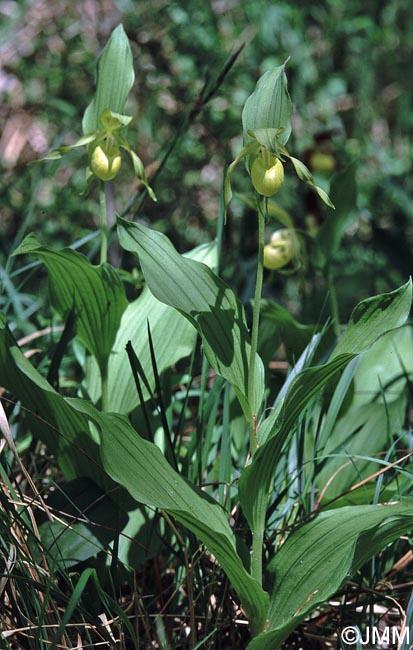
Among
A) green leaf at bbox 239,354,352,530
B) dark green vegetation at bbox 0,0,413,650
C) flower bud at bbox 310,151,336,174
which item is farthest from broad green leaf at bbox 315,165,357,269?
flower bud at bbox 310,151,336,174

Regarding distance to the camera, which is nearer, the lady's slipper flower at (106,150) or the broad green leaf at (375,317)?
the broad green leaf at (375,317)

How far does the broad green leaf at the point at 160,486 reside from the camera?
2.43 feet

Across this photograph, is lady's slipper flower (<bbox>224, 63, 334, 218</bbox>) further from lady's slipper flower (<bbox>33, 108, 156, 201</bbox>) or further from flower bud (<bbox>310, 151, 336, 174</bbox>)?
Result: flower bud (<bbox>310, 151, 336, 174</bbox>)

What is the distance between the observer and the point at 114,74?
3.16 ft

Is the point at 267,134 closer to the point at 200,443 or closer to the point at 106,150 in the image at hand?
the point at 106,150

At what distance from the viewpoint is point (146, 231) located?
819 millimetres

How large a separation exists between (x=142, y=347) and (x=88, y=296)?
0.15 meters

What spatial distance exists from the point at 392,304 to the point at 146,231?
0.93 ft

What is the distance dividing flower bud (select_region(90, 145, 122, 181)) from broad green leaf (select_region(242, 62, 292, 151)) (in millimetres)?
256

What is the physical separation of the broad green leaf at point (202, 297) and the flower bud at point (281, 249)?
23.8 inches

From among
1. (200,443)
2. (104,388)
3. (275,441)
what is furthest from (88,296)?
(275,441)

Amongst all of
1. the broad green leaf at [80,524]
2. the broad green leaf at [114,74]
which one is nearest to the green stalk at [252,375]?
the broad green leaf at [80,524]

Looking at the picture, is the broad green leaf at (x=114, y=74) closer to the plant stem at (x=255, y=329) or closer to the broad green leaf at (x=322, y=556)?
the plant stem at (x=255, y=329)

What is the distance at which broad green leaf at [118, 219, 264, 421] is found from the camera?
809 mm
